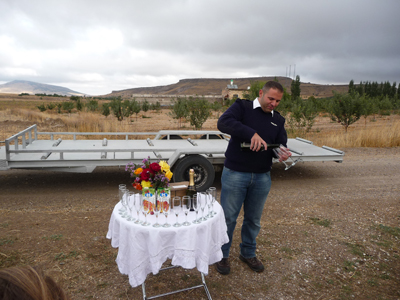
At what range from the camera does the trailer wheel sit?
19.7 feet

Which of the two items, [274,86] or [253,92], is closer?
[274,86]

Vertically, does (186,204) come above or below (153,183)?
below

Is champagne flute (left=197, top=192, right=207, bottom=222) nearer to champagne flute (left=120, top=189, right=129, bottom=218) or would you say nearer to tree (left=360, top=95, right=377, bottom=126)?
champagne flute (left=120, top=189, right=129, bottom=218)

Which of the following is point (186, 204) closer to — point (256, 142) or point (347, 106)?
point (256, 142)

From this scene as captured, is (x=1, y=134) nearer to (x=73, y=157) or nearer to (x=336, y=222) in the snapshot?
(x=73, y=157)

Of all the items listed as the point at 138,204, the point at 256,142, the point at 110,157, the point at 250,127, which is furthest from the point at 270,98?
the point at 110,157

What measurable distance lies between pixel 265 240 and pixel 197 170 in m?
2.18

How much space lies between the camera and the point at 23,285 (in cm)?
78

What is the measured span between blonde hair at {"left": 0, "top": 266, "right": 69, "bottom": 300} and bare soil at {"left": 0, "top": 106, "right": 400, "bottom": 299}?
103 inches

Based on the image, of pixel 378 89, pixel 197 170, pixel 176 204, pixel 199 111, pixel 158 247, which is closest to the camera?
pixel 158 247

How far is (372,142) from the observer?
12.3 metres

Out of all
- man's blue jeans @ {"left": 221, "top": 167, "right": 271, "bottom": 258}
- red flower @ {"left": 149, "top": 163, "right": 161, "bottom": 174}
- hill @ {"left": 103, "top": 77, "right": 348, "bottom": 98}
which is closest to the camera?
red flower @ {"left": 149, "top": 163, "right": 161, "bottom": 174}

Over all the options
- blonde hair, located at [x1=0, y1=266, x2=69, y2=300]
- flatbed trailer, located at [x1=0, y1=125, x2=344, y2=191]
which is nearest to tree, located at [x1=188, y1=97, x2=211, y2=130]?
flatbed trailer, located at [x1=0, y1=125, x2=344, y2=191]

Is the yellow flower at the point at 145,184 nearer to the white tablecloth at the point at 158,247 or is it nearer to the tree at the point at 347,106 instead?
the white tablecloth at the point at 158,247
